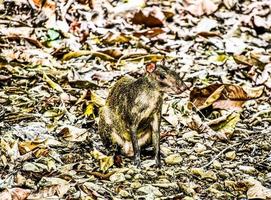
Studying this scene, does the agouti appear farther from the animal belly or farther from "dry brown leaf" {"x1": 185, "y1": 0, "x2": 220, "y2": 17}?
"dry brown leaf" {"x1": 185, "y1": 0, "x2": 220, "y2": 17}

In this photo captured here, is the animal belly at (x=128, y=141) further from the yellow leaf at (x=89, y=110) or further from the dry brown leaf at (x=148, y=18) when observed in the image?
the dry brown leaf at (x=148, y=18)

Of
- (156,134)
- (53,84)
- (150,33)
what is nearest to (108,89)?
(53,84)

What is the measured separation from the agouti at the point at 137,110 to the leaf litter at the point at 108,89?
0.11 metres

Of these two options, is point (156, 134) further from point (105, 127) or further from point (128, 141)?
point (105, 127)

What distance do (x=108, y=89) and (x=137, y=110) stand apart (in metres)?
1.37

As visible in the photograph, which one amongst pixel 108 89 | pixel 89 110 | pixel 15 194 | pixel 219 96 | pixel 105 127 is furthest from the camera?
pixel 108 89

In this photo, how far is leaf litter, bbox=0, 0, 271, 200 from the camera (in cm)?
373

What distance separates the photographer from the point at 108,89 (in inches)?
211

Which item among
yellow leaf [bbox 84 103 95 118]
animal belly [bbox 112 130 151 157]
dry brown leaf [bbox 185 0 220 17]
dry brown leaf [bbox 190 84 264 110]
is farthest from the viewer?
dry brown leaf [bbox 185 0 220 17]

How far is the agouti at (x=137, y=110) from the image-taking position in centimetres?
391

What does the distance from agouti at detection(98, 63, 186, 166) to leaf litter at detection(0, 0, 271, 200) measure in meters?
0.11

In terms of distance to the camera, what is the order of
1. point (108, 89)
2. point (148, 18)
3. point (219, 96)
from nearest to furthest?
point (219, 96) < point (108, 89) < point (148, 18)

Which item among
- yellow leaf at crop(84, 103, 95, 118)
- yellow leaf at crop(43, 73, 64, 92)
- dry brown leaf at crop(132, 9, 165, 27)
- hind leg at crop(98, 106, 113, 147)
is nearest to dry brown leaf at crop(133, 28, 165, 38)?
dry brown leaf at crop(132, 9, 165, 27)

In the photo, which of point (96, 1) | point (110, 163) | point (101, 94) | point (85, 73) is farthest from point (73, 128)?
point (96, 1)
